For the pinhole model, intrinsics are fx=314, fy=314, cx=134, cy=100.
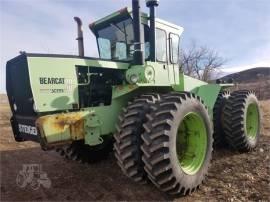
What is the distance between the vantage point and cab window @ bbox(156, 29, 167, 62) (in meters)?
6.34

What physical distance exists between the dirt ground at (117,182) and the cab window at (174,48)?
7.67 feet

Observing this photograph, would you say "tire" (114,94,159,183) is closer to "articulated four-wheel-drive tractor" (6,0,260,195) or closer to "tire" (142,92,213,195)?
"articulated four-wheel-drive tractor" (6,0,260,195)

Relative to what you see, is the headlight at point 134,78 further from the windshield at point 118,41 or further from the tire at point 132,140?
the windshield at point 118,41

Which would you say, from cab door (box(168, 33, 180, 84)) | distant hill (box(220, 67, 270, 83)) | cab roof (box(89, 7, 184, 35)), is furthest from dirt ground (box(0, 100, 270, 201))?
distant hill (box(220, 67, 270, 83))

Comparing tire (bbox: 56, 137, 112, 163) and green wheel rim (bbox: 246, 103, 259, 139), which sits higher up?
green wheel rim (bbox: 246, 103, 259, 139)

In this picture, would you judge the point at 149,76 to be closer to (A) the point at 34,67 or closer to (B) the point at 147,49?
(B) the point at 147,49

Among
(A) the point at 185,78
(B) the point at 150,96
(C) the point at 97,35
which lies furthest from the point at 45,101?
(A) the point at 185,78

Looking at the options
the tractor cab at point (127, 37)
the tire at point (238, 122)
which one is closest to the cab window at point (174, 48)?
the tractor cab at point (127, 37)

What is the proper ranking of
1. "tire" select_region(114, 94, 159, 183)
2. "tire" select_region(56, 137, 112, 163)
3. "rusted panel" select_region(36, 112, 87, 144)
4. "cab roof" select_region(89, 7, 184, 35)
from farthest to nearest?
"tire" select_region(56, 137, 112, 163), "cab roof" select_region(89, 7, 184, 35), "tire" select_region(114, 94, 159, 183), "rusted panel" select_region(36, 112, 87, 144)

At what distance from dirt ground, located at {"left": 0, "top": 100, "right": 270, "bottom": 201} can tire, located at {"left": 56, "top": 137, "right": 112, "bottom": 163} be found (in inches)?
6.5

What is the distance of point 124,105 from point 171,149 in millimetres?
1338

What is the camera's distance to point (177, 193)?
4758 millimetres

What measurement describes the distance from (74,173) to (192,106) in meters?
2.80

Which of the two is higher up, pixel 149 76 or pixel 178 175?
pixel 149 76
